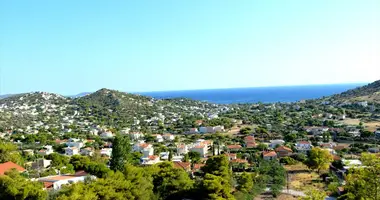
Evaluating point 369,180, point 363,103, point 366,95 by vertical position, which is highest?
point 369,180

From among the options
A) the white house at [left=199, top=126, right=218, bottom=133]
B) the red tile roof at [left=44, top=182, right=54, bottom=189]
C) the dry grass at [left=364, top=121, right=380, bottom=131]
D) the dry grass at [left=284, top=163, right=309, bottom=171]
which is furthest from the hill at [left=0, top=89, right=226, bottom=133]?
the red tile roof at [left=44, top=182, right=54, bottom=189]

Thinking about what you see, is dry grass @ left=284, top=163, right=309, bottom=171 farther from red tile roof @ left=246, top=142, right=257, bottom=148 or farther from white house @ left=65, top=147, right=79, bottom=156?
white house @ left=65, top=147, right=79, bottom=156

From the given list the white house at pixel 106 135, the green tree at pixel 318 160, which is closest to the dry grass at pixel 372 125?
the green tree at pixel 318 160

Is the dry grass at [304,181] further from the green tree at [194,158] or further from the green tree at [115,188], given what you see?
the green tree at [115,188]

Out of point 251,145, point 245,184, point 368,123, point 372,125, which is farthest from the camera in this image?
point 368,123

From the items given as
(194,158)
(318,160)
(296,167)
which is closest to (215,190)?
(318,160)

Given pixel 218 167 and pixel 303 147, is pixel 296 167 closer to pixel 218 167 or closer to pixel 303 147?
pixel 303 147

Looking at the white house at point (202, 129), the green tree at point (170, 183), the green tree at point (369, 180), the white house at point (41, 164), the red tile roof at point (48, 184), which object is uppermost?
the green tree at point (369, 180)
